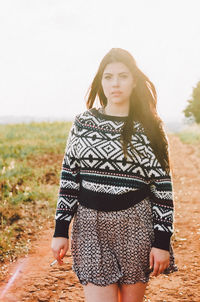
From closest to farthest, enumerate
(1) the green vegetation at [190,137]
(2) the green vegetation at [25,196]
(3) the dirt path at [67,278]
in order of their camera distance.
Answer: (3) the dirt path at [67,278] → (2) the green vegetation at [25,196] → (1) the green vegetation at [190,137]

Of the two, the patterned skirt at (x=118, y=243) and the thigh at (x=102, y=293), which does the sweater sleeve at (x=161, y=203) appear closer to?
the patterned skirt at (x=118, y=243)

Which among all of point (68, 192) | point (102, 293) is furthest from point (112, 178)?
point (102, 293)

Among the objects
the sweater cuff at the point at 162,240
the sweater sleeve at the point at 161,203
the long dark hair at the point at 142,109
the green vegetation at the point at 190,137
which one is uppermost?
the green vegetation at the point at 190,137

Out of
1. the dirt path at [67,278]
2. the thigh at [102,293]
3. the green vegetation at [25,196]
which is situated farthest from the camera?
the green vegetation at [25,196]

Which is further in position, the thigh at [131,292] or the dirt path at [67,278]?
the dirt path at [67,278]

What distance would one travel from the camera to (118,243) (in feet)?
7.18

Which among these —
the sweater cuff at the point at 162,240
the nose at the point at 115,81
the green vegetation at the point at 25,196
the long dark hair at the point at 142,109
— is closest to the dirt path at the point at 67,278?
the green vegetation at the point at 25,196

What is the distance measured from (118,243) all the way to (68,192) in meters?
0.45

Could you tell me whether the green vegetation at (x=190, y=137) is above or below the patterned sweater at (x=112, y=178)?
above

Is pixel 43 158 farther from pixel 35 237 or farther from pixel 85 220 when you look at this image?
pixel 85 220

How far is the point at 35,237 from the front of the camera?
555 cm

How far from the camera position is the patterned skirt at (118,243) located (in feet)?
7.09

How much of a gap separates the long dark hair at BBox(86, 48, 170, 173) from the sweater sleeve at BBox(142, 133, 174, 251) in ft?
0.15

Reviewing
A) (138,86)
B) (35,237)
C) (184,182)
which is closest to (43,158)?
(184,182)
